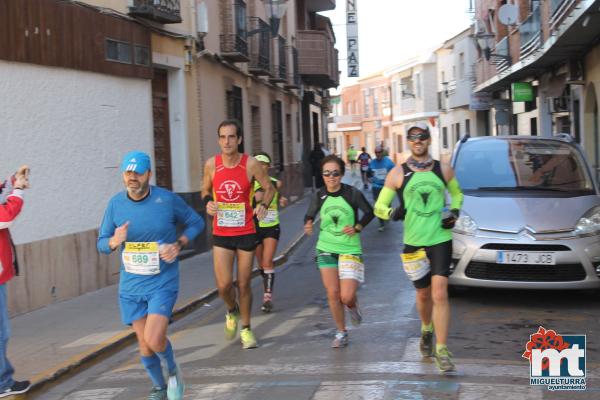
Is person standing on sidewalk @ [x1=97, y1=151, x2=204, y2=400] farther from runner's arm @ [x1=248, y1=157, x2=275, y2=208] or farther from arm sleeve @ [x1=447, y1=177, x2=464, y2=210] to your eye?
arm sleeve @ [x1=447, y1=177, x2=464, y2=210]

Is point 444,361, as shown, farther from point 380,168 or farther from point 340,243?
point 380,168

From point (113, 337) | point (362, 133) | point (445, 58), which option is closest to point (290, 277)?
point (113, 337)

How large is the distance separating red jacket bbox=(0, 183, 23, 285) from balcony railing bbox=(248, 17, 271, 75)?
550 inches

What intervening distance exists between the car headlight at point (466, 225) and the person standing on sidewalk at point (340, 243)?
166cm

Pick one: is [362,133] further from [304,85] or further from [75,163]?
[75,163]

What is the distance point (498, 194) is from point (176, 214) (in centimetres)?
451

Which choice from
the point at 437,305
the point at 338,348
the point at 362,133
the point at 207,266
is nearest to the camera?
the point at 437,305

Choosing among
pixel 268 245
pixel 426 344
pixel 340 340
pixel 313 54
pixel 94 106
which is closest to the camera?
pixel 426 344

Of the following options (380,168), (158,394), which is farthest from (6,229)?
(380,168)

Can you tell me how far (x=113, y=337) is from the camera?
7789 mm

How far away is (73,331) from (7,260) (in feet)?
7.68

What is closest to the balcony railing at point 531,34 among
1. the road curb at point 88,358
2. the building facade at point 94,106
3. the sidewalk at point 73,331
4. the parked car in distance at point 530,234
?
the building facade at point 94,106

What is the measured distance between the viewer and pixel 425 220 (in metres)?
6.17

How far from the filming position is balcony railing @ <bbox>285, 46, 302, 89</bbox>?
26886mm
